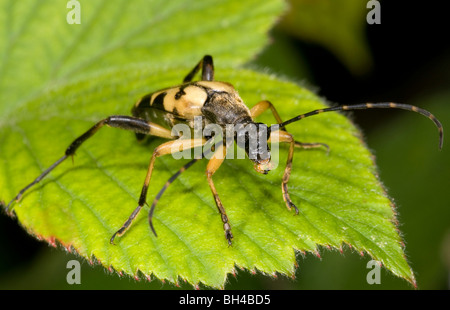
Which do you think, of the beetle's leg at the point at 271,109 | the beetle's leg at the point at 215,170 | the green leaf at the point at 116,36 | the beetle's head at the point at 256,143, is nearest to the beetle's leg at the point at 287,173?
the beetle's head at the point at 256,143

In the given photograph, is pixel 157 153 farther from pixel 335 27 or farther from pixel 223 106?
pixel 335 27

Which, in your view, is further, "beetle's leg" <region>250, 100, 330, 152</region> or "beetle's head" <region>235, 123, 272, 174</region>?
"beetle's leg" <region>250, 100, 330, 152</region>

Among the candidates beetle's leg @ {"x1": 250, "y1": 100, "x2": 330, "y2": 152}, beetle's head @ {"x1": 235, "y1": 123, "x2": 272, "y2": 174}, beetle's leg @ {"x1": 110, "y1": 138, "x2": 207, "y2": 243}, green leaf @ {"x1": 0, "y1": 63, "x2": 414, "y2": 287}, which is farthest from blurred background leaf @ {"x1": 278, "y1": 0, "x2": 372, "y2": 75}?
beetle's leg @ {"x1": 110, "y1": 138, "x2": 207, "y2": 243}

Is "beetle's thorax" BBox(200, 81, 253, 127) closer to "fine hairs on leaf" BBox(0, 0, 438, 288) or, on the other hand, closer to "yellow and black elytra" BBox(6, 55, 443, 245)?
"yellow and black elytra" BBox(6, 55, 443, 245)

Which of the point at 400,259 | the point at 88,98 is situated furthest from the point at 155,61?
the point at 400,259

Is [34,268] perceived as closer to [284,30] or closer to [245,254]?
[245,254]

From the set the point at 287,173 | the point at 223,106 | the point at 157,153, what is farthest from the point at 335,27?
the point at 157,153

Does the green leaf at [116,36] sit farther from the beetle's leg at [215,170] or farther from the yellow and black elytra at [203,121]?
the beetle's leg at [215,170]
